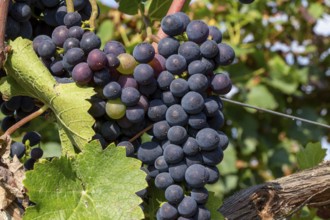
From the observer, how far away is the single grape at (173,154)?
3.68 feet

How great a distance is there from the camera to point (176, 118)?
113 cm

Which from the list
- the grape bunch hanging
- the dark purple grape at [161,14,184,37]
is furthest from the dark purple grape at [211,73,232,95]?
the dark purple grape at [161,14,184,37]

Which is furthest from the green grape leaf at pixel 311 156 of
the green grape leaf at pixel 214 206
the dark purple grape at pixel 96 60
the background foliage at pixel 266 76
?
the background foliage at pixel 266 76

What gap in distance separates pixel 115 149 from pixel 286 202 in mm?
497

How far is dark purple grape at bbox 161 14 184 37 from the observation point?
1.16 m

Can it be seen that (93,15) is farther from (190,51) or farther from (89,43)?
(190,51)

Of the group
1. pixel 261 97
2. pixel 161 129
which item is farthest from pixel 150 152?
pixel 261 97

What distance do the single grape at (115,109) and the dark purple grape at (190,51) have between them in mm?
144

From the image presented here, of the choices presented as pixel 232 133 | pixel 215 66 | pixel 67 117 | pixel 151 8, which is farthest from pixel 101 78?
pixel 232 133

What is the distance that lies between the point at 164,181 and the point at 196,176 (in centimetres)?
6

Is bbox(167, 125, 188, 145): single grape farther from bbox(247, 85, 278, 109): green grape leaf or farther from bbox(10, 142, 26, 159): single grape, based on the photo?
bbox(247, 85, 278, 109): green grape leaf

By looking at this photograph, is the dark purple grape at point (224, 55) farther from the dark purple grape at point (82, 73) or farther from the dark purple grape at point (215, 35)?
the dark purple grape at point (82, 73)

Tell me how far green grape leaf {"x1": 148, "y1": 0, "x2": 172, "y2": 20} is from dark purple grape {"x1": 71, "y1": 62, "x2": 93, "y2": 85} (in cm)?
37

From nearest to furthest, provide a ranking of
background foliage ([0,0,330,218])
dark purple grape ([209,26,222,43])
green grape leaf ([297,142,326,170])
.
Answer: dark purple grape ([209,26,222,43]) → green grape leaf ([297,142,326,170]) → background foliage ([0,0,330,218])
